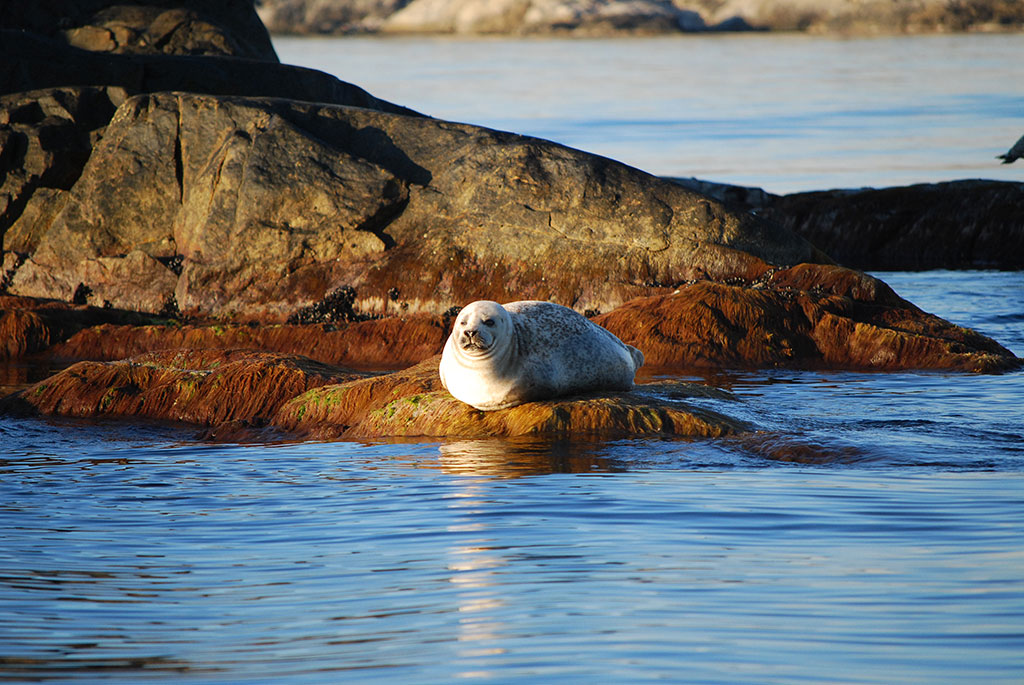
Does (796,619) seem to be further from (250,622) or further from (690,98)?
(690,98)

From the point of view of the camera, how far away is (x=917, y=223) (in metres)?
25.4

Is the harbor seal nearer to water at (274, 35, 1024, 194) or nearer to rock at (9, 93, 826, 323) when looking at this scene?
rock at (9, 93, 826, 323)

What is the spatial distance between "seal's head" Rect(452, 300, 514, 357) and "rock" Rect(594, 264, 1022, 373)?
4711mm

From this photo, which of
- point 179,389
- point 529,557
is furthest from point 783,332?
point 529,557

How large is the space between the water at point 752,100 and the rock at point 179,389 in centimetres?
2076

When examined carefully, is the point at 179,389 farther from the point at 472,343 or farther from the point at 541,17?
the point at 541,17

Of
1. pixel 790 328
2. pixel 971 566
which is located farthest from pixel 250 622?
pixel 790 328

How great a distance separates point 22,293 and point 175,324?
2894mm

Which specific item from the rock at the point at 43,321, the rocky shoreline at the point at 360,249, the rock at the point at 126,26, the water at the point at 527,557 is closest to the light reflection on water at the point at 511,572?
the water at the point at 527,557

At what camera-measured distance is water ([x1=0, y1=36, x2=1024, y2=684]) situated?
4.95m

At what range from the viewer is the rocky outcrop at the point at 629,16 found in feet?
312

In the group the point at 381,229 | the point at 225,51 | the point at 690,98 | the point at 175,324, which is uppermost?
the point at 690,98

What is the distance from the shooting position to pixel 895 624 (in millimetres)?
5230

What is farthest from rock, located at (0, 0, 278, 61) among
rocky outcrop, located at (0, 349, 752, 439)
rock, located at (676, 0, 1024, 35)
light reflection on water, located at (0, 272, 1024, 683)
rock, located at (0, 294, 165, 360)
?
rock, located at (676, 0, 1024, 35)
